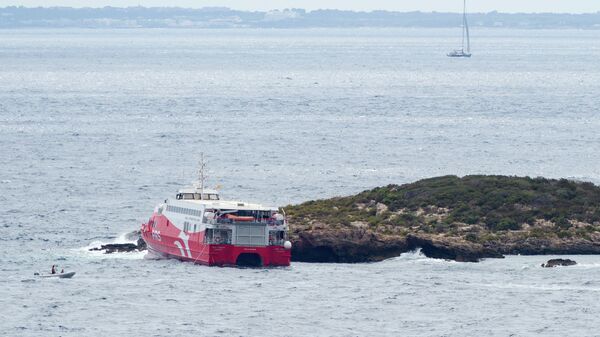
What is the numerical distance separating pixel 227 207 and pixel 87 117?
112m

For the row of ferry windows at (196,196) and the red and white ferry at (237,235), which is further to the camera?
the row of ferry windows at (196,196)

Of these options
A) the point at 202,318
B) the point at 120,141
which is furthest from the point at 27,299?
the point at 120,141

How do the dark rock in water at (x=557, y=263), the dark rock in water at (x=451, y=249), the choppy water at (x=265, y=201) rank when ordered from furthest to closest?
1. the dark rock in water at (x=451, y=249)
2. the dark rock in water at (x=557, y=263)
3. the choppy water at (x=265, y=201)

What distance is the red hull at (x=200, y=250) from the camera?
7556 centimetres

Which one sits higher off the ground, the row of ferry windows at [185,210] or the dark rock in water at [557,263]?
the row of ferry windows at [185,210]

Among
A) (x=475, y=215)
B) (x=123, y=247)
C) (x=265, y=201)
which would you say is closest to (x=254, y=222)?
(x=123, y=247)

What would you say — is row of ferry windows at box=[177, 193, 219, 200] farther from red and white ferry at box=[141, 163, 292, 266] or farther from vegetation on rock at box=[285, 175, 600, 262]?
vegetation on rock at box=[285, 175, 600, 262]

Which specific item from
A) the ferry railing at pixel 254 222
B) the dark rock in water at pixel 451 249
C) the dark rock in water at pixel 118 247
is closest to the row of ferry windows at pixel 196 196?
the dark rock in water at pixel 118 247

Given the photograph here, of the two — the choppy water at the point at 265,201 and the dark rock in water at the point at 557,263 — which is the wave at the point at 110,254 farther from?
the dark rock in water at the point at 557,263

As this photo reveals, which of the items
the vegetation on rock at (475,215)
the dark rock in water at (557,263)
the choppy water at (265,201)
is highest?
the vegetation on rock at (475,215)

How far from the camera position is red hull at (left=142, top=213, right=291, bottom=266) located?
7556 centimetres

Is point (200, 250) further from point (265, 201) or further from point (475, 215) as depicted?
point (265, 201)

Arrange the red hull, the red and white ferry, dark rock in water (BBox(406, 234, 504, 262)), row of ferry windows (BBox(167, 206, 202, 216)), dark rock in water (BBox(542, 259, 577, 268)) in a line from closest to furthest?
1. dark rock in water (BBox(542, 259, 577, 268))
2. the red and white ferry
3. the red hull
4. dark rock in water (BBox(406, 234, 504, 262))
5. row of ferry windows (BBox(167, 206, 202, 216))

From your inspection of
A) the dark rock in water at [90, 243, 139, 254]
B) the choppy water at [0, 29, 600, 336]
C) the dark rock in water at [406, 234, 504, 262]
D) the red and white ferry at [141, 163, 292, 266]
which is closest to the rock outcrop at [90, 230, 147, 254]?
the dark rock in water at [90, 243, 139, 254]
